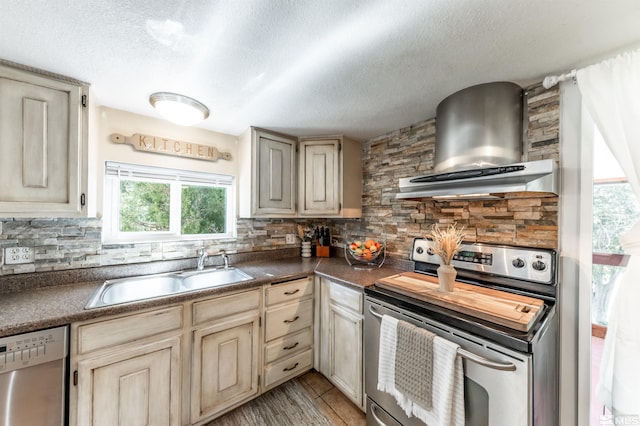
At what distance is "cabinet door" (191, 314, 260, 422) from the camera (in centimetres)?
147

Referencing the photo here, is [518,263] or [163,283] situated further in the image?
[163,283]

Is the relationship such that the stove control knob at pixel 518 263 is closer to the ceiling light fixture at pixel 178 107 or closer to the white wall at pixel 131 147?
the ceiling light fixture at pixel 178 107

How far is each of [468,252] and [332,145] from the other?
4.76ft

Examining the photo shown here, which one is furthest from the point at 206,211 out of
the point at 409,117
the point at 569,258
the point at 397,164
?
the point at 569,258

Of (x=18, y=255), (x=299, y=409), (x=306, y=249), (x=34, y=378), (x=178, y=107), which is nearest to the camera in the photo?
(x=34, y=378)

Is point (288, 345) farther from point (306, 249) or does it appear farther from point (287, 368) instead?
point (306, 249)

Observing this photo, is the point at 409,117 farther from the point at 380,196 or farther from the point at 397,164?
the point at 380,196

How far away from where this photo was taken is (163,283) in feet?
5.93

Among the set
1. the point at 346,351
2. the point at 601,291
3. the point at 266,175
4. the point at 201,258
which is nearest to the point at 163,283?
the point at 201,258

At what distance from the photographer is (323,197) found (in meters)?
2.33

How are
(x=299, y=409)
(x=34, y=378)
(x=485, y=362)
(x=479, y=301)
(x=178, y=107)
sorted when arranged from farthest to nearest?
(x=299, y=409) → (x=178, y=107) → (x=479, y=301) → (x=34, y=378) → (x=485, y=362)

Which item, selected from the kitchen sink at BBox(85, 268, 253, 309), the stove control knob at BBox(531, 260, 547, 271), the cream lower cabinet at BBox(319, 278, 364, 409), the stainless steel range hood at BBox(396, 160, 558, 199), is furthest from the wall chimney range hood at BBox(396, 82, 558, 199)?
the kitchen sink at BBox(85, 268, 253, 309)

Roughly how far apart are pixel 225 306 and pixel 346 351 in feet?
2.96

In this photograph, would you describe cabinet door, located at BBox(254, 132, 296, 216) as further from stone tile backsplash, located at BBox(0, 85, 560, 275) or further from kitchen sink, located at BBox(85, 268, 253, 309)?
kitchen sink, located at BBox(85, 268, 253, 309)
